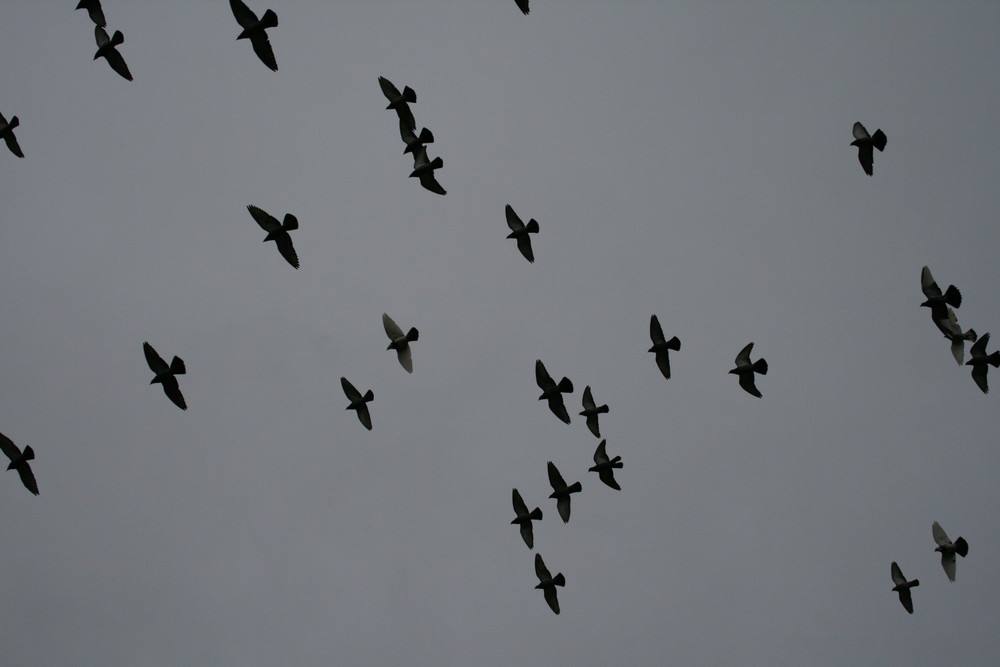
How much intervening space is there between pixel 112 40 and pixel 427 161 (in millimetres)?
8520

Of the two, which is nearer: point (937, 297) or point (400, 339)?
point (937, 297)

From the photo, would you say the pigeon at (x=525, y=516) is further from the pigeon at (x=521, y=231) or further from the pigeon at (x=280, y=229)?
the pigeon at (x=280, y=229)

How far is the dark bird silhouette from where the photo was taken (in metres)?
26.3

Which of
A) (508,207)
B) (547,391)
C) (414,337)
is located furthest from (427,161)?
(547,391)

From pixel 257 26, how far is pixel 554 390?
12766 millimetres

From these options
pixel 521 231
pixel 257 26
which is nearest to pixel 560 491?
pixel 521 231

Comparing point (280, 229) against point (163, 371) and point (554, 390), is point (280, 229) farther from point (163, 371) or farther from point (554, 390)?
point (554, 390)

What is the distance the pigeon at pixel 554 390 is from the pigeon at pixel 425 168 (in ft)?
19.5

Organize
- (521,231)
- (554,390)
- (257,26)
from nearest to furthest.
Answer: (257,26) → (521,231) → (554,390)

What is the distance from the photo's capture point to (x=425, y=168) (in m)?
29.4

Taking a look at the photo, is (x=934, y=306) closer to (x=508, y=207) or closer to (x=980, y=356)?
(x=980, y=356)

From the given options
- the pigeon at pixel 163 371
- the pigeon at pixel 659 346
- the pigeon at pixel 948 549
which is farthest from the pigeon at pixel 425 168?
the pigeon at pixel 948 549

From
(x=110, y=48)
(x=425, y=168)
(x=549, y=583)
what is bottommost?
(x=549, y=583)

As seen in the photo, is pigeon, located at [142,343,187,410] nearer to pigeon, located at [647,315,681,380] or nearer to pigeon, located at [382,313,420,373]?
pigeon, located at [382,313,420,373]
